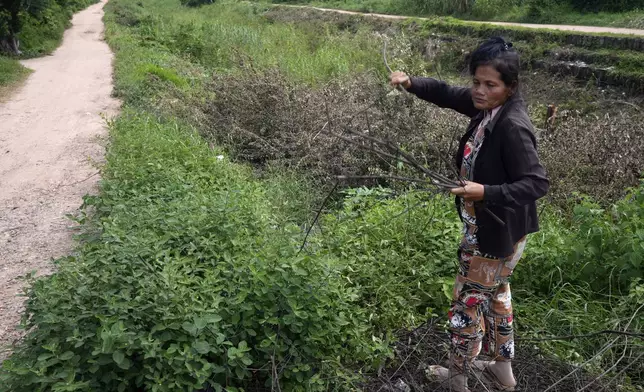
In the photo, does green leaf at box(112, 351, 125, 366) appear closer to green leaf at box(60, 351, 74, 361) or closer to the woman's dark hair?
green leaf at box(60, 351, 74, 361)

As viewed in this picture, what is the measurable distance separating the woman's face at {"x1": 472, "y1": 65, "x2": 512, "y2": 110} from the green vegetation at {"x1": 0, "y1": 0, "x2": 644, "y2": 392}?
0.77 m

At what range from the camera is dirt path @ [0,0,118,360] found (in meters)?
4.27

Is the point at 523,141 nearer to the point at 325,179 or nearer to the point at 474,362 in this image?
the point at 474,362

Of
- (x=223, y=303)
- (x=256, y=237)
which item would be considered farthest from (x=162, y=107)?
(x=223, y=303)

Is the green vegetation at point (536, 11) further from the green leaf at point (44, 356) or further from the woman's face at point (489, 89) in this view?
the green leaf at point (44, 356)

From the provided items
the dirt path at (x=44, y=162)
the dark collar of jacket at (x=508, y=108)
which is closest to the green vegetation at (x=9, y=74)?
the dirt path at (x=44, y=162)

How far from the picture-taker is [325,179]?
560 cm

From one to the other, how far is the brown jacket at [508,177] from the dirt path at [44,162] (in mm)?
2292

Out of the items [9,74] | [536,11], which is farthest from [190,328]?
[536,11]

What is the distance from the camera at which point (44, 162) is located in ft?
22.1

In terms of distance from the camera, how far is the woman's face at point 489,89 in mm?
2352

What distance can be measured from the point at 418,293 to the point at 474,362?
756 mm

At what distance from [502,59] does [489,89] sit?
14 cm

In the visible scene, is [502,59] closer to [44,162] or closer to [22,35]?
[44,162]
